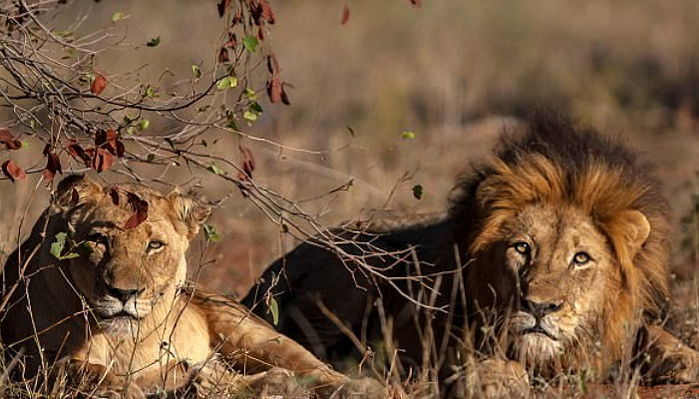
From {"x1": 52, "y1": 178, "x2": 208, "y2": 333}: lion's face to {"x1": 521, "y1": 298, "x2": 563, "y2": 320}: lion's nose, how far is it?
1.31 meters

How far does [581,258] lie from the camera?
235 inches

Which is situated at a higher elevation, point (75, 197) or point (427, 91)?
point (75, 197)

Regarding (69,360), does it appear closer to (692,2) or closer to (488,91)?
(488,91)

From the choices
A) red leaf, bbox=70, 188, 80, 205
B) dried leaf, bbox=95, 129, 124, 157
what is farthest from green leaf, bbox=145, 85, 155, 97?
red leaf, bbox=70, 188, 80, 205

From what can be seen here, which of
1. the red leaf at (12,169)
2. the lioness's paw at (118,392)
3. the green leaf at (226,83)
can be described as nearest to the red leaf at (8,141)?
the red leaf at (12,169)

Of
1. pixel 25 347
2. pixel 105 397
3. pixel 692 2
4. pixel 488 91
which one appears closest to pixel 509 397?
pixel 105 397

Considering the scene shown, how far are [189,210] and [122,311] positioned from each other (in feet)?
2.14

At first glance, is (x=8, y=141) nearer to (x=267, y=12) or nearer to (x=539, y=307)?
(x=267, y=12)

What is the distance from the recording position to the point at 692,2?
21.5m

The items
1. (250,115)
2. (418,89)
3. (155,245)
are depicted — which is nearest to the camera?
(250,115)

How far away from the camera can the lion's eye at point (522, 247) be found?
599 cm

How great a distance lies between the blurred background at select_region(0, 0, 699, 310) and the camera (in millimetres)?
10289

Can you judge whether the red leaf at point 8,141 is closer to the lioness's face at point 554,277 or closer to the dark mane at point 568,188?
the lioness's face at point 554,277

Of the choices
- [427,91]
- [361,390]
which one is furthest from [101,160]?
[427,91]
